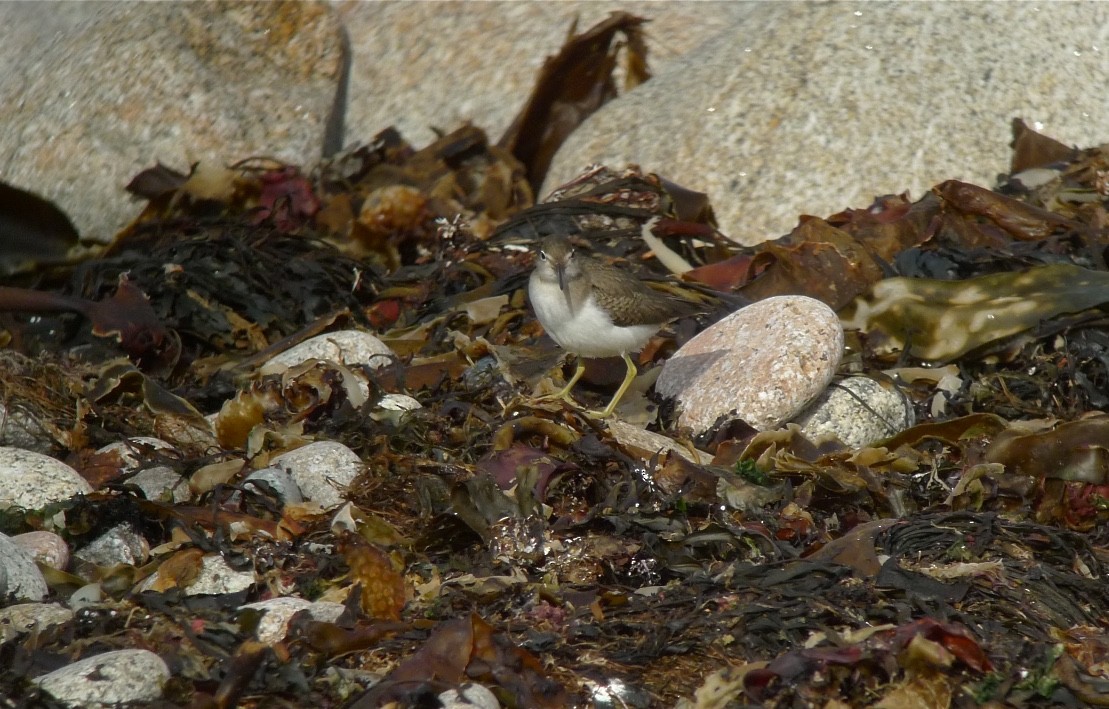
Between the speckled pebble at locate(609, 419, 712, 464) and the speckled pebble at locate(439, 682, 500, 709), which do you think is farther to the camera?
the speckled pebble at locate(609, 419, 712, 464)

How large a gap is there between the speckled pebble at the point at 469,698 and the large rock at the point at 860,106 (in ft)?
13.9

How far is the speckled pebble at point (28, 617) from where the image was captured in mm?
3162

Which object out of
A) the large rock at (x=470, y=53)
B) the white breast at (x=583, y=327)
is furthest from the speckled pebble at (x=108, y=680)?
the large rock at (x=470, y=53)

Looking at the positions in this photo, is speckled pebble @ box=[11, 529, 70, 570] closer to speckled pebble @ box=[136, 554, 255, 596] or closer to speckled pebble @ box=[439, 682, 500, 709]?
speckled pebble @ box=[136, 554, 255, 596]

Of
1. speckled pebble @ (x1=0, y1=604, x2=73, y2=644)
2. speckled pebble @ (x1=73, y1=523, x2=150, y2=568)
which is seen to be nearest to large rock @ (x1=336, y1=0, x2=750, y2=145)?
speckled pebble @ (x1=73, y1=523, x2=150, y2=568)

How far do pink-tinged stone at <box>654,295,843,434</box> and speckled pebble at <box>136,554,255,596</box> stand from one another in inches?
73.7

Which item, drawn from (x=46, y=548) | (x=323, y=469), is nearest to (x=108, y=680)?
(x=46, y=548)

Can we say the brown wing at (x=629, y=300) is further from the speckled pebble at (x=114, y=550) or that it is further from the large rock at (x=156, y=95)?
the large rock at (x=156, y=95)

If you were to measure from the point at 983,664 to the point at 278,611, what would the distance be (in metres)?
1.78

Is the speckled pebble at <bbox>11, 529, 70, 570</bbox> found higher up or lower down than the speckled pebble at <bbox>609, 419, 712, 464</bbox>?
higher up

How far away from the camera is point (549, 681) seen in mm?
2922

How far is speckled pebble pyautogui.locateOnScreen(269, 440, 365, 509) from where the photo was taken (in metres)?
4.12

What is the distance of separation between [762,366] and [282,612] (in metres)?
2.16

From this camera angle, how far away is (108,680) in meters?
2.79
